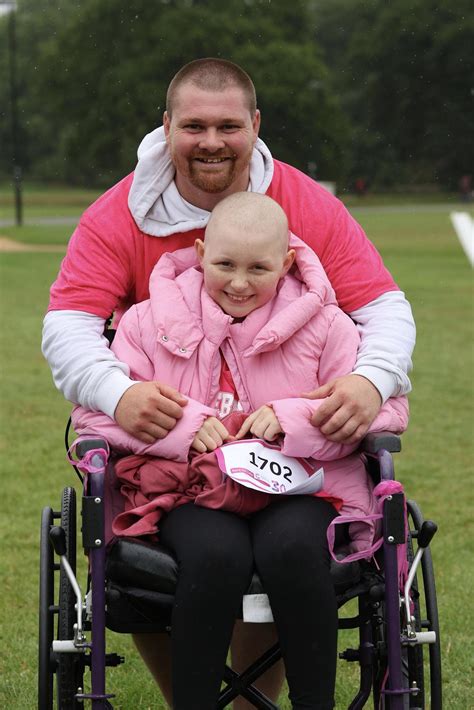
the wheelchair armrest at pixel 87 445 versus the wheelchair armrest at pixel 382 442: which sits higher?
the wheelchair armrest at pixel 87 445

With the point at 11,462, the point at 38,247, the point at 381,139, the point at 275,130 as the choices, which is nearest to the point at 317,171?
the point at 275,130

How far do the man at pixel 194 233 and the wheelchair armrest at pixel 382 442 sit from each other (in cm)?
10

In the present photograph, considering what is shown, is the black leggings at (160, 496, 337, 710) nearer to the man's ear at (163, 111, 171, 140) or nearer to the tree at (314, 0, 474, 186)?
the man's ear at (163, 111, 171, 140)

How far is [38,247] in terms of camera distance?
28.7m

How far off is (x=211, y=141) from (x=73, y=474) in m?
3.76

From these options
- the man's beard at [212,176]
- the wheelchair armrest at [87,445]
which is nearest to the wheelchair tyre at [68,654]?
the wheelchair armrest at [87,445]

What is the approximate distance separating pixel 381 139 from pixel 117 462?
54.9 m

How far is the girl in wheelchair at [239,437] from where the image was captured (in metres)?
2.89

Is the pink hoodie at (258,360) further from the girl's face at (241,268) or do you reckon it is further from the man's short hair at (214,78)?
the man's short hair at (214,78)

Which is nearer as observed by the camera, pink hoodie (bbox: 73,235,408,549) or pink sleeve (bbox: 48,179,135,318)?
pink hoodie (bbox: 73,235,408,549)

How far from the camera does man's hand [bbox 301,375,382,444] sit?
310cm

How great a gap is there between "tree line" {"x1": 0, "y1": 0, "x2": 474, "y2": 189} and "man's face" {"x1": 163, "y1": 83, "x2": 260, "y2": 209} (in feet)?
125

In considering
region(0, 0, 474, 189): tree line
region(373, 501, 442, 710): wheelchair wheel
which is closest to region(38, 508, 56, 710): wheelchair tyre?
region(373, 501, 442, 710): wheelchair wheel

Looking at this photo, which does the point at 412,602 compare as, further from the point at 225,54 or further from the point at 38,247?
the point at 225,54
